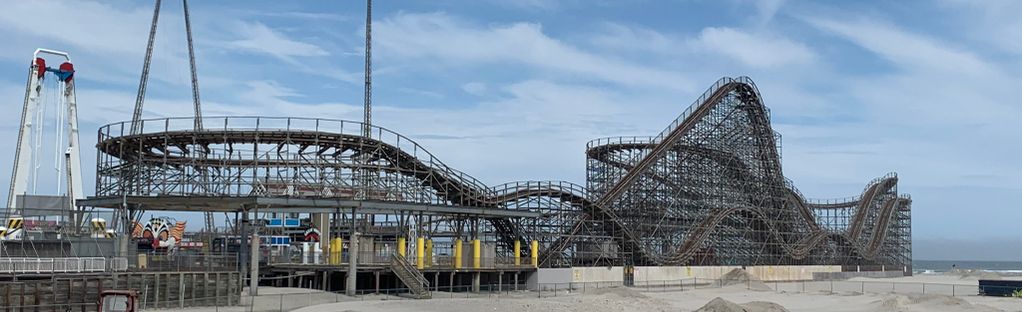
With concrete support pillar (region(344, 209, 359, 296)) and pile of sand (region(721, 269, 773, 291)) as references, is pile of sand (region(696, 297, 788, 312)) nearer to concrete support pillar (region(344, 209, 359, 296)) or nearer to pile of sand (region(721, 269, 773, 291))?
concrete support pillar (region(344, 209, 359, 296))

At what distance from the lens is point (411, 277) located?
2122 inches

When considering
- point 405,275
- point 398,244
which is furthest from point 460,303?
point 398,244

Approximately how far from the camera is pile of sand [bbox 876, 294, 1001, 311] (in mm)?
53688

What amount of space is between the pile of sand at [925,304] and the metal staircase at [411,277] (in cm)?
2392

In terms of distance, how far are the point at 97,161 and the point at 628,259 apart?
1408 inches

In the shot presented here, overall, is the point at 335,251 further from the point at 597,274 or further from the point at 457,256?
the point at 597,274

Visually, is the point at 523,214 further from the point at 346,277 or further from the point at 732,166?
the point at 732,166

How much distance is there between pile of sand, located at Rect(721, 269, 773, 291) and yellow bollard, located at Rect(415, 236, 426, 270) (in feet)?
85.6

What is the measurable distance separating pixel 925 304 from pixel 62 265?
145ft

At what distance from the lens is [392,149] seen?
5938cm

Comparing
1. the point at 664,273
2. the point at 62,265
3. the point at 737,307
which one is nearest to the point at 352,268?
the point at 62,265

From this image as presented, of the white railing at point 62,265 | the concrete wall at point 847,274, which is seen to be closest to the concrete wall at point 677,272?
the concrete wall at point 847,274

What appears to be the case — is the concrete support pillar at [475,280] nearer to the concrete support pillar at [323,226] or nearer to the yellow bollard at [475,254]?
the yellow bollard at [475,254]

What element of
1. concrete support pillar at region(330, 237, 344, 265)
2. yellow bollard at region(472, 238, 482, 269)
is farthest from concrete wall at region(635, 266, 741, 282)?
concrete support pillar at region(330, 237, 344, 265)
